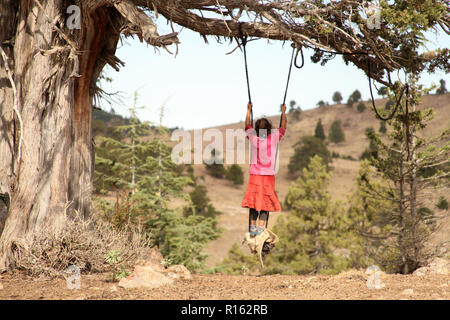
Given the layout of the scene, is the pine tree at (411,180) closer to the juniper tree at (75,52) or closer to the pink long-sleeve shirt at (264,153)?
the juniper tree at (75,52)

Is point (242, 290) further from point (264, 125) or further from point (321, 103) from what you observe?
point (321, 103)

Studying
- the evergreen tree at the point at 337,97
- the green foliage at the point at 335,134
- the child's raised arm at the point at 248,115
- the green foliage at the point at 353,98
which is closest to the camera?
the child's raised arm at the point at 248,115

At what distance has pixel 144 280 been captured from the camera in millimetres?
5320

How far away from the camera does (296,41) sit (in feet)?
22.1

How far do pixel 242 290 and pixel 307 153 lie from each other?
4675 centimetres

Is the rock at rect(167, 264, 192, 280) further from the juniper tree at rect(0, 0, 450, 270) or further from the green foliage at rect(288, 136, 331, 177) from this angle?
the green foliage at rect(288, 136, 331, 177)

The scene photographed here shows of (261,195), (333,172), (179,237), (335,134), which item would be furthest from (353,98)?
(261,195)

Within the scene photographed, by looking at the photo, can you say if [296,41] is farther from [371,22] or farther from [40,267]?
[40,267]

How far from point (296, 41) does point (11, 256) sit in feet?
16.6

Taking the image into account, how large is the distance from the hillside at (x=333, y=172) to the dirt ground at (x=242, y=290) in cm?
603

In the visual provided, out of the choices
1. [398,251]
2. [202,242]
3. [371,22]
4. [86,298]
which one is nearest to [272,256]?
[202,242]

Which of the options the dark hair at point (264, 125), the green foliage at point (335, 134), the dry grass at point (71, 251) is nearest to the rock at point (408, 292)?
the dark hair at point (264, 125)

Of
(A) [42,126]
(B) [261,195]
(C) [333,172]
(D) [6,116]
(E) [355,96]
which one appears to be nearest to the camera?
(B) [261,195]

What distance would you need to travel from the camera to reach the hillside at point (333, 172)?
112ft
